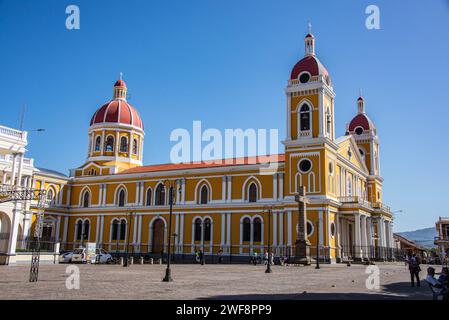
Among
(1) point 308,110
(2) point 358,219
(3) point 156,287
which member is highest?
(1) point 308,110

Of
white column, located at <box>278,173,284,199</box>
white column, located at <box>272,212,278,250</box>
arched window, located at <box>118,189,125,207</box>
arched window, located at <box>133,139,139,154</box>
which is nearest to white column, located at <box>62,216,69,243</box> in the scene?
arched window, located at <box>118,189,125,207</box>

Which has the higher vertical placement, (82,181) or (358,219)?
(82,181)

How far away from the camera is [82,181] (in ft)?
178

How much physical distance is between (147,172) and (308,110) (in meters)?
19.3

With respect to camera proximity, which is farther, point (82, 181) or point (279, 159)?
point (82, 181)

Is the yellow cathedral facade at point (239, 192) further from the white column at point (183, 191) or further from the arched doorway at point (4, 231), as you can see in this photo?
the arched doorway at point (4, 231)

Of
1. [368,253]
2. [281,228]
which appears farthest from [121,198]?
[368,253]

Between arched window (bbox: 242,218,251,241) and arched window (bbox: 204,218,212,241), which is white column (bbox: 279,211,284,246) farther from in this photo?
arched window (bbox: 204,218,212,241)

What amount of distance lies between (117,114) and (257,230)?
940 inches
